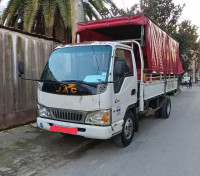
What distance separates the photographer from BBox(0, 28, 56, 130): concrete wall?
228 inches

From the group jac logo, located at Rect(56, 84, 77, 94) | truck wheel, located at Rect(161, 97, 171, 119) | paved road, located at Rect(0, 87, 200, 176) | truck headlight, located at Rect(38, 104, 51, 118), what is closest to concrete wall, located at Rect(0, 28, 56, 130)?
paved road, located at Rect(0, 87, 200, 176)

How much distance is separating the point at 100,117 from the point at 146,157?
4.32 feet

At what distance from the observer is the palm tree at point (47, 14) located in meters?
8.92

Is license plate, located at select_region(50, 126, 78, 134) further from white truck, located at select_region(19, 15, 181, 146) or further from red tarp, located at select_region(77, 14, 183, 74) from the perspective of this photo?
red tarp, located at select_region(77, 14, 183, 74)

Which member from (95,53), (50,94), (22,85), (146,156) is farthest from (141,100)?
(22,85)

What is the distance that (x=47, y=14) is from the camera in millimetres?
9148

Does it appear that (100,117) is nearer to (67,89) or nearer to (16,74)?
(67,89)

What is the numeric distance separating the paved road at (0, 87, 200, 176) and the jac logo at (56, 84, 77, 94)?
1.36 metres

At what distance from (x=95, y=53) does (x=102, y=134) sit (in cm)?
164

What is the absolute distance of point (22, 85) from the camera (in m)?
6.32

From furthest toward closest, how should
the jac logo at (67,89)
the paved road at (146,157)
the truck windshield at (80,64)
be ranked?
the truck windshield at (80,64)
the jac logo at (67,89)
the paved road at (146,157)

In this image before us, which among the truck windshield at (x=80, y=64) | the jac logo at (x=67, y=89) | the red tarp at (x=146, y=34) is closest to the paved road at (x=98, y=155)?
the jac logo at (x=67, y=89)

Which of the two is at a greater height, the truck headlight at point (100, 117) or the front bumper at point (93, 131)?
the truck headlight at point (100, 117)

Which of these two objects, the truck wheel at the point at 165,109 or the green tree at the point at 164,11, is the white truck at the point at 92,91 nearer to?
the truck wheel at the point at 165,109
